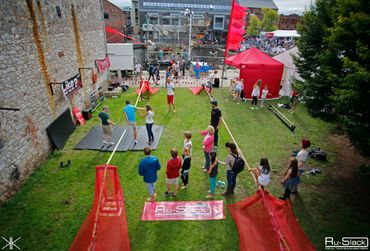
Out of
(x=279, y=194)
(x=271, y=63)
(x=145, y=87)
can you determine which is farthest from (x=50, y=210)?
(x=271, y=63)

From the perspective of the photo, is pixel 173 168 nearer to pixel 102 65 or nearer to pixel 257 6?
pixel 102 65

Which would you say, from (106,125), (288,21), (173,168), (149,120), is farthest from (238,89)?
(288,21)

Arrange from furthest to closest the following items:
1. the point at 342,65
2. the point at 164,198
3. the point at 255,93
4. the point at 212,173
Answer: the point at 255,93
the point at 342,65
the point at 164,198
the point at 212,173

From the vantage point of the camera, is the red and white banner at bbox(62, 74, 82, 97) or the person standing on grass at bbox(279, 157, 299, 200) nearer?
the person standing on grass at bbox(279, 157, 299, 200)

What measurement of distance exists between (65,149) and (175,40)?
35933 mm

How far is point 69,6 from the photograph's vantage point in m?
11.1

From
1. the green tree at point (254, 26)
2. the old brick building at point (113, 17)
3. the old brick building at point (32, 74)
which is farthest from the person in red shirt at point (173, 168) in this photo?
the green tree at point (254, 26)

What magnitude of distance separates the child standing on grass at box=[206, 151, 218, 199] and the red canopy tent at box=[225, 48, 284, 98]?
10.4m

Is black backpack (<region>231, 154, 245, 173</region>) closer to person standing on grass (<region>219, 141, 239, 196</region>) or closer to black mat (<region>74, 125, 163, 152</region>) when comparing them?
person standing on grass (<region>219, 141, 239, 196</region>)

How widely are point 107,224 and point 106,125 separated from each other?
464 centimetres

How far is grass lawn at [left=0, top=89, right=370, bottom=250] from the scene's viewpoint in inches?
218

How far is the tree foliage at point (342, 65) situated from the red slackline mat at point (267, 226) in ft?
8.09

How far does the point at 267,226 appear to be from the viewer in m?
5.02

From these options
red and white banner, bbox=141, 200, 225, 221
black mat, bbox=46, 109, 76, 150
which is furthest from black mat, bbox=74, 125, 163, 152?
red and white banner, bbox=141, 200, 225, 221
